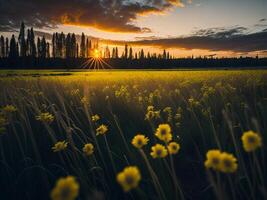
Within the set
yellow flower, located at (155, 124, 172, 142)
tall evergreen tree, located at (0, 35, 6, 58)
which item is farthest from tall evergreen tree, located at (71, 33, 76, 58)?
yellow flower, located at (155, 124, 172, 142)

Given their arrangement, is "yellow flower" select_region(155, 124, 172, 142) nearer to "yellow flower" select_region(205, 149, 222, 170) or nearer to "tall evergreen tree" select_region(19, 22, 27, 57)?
"yellow flower" select_region(205, 149, 222, 170)

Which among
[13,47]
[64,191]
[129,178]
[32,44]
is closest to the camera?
[64,191]

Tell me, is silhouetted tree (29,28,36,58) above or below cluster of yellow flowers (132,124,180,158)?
above

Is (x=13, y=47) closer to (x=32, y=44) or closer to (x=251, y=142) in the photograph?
(x=32, y=44)

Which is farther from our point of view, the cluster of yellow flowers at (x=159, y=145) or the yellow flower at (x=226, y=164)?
the cluster of yellow flowers at (x=159, y=145)

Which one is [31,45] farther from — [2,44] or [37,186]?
[37,186]

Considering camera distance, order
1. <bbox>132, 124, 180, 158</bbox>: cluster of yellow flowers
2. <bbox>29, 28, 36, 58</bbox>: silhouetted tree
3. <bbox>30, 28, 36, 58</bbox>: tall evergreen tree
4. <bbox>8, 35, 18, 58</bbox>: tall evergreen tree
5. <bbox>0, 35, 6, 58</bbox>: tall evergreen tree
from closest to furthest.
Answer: <bbox>132, 124, 180, 158</bbox>: cluster of yellow flowers, <bbox>8, 35, 18, 58</bbox>: tall evergreen tree, <bbox>29, 28, 36, 58</bbox>: silhouetted tree, <bbox>30, 28, 36, 58</bbox>: tall evergreen tree, <bbox>0, 35, 6, 58</bbox>: tall evergreen tree

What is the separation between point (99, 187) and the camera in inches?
83.3

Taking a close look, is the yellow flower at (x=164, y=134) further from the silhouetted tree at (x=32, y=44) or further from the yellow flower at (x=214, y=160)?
the silhouetted tree at (x=32, y=44)

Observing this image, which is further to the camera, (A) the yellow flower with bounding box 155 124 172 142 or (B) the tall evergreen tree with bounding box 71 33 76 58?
(B) the tall evergreen tree with bounding box 71 33 76 58

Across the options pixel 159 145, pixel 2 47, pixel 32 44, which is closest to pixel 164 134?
pixel 159 145

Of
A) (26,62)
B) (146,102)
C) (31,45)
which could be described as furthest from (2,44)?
(146,102)

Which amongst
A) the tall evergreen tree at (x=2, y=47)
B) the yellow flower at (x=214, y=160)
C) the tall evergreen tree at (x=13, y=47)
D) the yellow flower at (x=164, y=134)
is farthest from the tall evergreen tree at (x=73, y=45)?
the yellow flower at (x=214, y=160)

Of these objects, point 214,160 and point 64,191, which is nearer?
point 64,191
